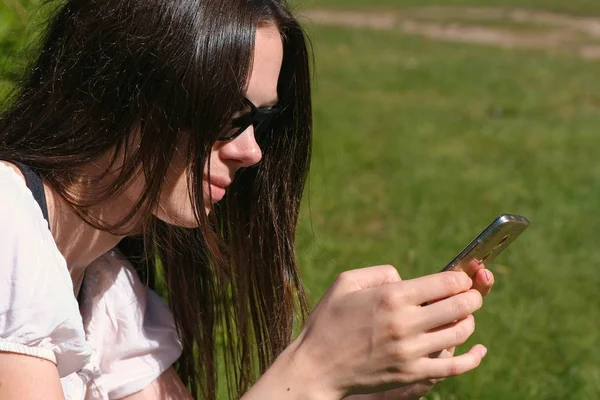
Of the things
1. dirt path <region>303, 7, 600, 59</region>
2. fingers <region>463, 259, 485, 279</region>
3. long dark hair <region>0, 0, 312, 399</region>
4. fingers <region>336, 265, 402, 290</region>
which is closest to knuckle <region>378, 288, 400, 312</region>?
fingers <region>336, 265, 402, 290</region>

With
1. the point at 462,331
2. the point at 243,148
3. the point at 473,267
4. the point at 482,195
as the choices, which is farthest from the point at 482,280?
the point at 482,195

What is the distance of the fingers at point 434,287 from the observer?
1.51 meters

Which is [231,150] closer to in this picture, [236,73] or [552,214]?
[236,73]

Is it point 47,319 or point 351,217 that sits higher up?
point 47,319

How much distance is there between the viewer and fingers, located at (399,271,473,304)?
4.96ft

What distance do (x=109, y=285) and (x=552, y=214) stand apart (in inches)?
155

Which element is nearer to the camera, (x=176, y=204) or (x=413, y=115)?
(x=176, y=204)

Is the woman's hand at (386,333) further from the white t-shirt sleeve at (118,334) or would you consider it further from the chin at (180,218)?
the white t-shirt sleeve at (118,334)

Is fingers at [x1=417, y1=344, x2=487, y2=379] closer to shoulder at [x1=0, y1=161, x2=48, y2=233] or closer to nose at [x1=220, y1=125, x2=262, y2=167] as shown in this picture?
nose at [x1=220, y1=125, x2=262, y2=167]

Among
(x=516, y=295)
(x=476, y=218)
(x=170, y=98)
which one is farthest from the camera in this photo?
(x=476, y=218)

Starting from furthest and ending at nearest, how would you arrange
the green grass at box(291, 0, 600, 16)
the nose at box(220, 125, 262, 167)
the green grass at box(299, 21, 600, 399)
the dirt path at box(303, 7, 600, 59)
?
the green grass at box(291, 0, 600, 16) < the dirt path at box(303, 7, 600, 59) < the green grass at box(299, 21, 600, 399) < the nose at box(220, 125, 262, 167)

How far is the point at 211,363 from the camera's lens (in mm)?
2279

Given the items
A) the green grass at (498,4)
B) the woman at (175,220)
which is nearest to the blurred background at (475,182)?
the woman at (175,220)

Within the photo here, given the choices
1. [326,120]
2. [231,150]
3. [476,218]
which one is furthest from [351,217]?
[231,150]
